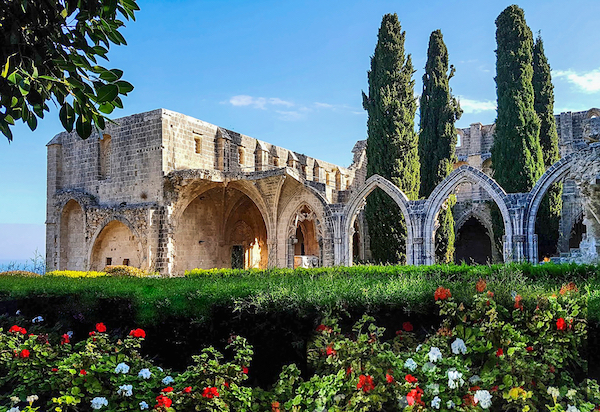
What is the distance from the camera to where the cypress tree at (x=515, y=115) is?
682 inches

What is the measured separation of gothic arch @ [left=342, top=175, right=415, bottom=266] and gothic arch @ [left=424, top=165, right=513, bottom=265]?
564 millimetres

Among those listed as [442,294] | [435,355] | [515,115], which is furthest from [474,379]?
[515,115]

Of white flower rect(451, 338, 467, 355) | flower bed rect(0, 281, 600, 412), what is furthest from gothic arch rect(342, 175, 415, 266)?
white flower rect(451, 338, 467, 355)

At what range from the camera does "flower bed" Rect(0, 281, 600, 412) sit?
135 inches

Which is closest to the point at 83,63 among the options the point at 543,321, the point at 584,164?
the point at 543,321

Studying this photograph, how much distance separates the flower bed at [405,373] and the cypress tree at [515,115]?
14.6 meters

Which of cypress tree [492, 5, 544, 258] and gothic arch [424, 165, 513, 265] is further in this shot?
cypress tree [492, 5, 544, 258]

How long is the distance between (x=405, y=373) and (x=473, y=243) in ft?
68.8

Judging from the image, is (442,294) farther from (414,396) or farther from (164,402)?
(164,402)

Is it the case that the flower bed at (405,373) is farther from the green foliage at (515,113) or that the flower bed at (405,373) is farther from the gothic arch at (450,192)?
the green foliage at (515,113)

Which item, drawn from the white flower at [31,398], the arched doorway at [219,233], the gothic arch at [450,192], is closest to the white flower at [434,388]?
the white flower at [31,398]

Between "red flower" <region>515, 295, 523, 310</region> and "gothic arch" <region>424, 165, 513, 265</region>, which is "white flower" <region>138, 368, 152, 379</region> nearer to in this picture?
"red flower" <region>515, 295, 523, 310</region>

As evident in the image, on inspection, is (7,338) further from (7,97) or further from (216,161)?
(216,161)

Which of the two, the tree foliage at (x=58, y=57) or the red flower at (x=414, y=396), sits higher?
the tree foliage at (x=58, y=57)
